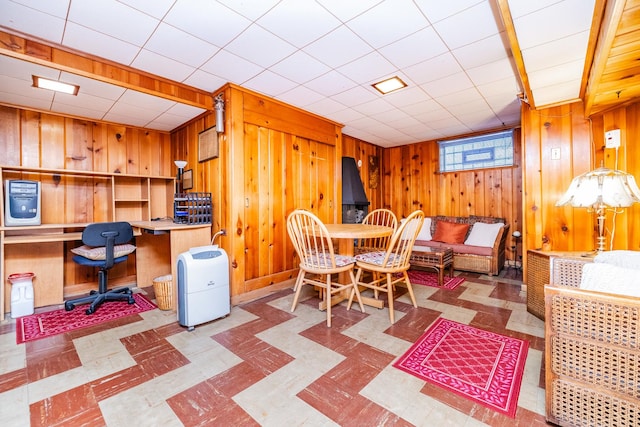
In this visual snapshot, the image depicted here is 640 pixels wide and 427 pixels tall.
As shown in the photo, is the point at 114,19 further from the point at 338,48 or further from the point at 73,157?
the point at 73,157

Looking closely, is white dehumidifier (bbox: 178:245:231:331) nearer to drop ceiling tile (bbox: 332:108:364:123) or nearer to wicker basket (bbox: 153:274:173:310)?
wicker basket (bbox: 153:274:173:310)

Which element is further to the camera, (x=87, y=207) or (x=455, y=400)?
(x=87, y=207)

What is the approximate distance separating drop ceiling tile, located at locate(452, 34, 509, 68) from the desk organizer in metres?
2.71

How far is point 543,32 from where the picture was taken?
71.2 inches

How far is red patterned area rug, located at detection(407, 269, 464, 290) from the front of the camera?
3.39m

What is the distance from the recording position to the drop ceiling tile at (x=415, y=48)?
6.71 feet

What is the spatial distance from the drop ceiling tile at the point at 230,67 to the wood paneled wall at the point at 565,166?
3.09 metres

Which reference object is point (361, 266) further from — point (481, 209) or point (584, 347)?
point (481, 209)

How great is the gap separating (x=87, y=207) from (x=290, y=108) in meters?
2.78

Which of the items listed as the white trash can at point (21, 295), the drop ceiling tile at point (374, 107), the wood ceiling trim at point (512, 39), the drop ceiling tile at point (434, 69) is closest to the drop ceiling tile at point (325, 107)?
the drop ceiling tile at point (374, 107)

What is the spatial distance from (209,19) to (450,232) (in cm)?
420

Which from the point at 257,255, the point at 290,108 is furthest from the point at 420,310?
the point at 290,108

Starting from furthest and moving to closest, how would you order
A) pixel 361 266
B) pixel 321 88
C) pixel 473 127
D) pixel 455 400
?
pixel 473 127
pixel 321 88
pixel 361 266
pixel 455 400

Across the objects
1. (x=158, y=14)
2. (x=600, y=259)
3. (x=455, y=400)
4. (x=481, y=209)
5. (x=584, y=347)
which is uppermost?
(x=158, y=14)
